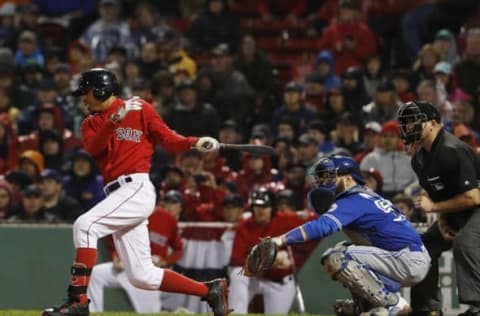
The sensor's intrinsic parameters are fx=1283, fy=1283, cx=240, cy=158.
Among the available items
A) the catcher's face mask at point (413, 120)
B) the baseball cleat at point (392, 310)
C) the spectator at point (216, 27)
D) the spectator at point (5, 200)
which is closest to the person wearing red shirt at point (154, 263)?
the spectator at point (5, 200)

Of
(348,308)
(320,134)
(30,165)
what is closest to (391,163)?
(320,134)

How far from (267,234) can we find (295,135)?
→ 259 cm

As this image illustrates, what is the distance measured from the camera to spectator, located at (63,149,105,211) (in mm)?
13359

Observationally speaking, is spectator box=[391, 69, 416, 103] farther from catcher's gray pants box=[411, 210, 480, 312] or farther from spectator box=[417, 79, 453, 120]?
catcher's gray pants box=[411, 210, 480, 312]

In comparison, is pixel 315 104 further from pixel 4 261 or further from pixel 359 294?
pixel 359 294

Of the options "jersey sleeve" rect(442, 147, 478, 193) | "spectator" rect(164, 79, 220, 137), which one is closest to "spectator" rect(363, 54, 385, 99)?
"spectator" rect(164, 79, 220, 137)

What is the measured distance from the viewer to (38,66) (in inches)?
650

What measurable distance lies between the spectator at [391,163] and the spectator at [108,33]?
492 cm

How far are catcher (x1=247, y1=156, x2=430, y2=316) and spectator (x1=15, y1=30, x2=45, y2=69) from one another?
882 centimetres

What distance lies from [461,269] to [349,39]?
7.59 m

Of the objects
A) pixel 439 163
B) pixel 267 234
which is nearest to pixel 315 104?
pixel 267 234

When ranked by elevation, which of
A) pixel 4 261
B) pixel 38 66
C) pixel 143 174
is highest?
pixel 38 66

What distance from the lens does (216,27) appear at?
17281mm

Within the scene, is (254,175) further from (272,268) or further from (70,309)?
(70,309)
